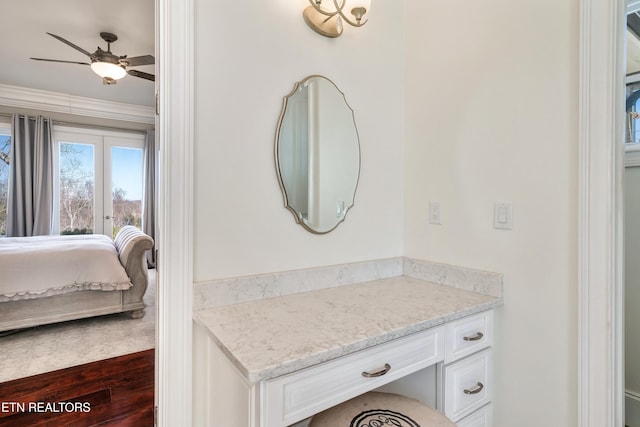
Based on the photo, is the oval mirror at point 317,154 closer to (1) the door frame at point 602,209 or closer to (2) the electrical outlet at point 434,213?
(2) the electrical outlet at point 434,213

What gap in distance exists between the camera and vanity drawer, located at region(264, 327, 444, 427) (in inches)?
33.0

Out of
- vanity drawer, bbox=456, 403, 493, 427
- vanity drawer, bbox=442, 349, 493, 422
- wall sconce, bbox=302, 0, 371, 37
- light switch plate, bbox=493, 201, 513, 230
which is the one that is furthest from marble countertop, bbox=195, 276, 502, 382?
wall sconce, bbox=302, 0, 371, 37

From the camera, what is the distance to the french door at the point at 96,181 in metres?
5.12

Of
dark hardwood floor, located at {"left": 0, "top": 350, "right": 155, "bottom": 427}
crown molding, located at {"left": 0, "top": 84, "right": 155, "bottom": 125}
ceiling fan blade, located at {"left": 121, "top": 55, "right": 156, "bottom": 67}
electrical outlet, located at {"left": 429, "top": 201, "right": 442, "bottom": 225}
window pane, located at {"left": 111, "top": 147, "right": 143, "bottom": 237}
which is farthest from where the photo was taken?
window pane, located at {"left": 111, "top": 147, "right": 143, "bottom": 237}

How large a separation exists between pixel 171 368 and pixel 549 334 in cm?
143

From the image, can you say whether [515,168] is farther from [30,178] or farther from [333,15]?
[30,178]

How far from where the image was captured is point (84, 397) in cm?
197

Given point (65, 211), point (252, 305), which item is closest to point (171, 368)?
point (252, 305)

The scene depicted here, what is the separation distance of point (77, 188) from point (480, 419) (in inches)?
239

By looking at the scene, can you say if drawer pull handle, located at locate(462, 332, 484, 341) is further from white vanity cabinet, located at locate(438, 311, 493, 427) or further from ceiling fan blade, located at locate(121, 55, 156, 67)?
ceiling fan blade, located at locate(121, 55, 156, 67)

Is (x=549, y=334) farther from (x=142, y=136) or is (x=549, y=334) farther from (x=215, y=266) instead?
(x=142, y=136)

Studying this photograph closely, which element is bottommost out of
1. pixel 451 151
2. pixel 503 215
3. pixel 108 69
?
pixel 503 215

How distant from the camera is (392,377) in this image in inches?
41.7

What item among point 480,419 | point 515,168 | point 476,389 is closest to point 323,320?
point 476,389
